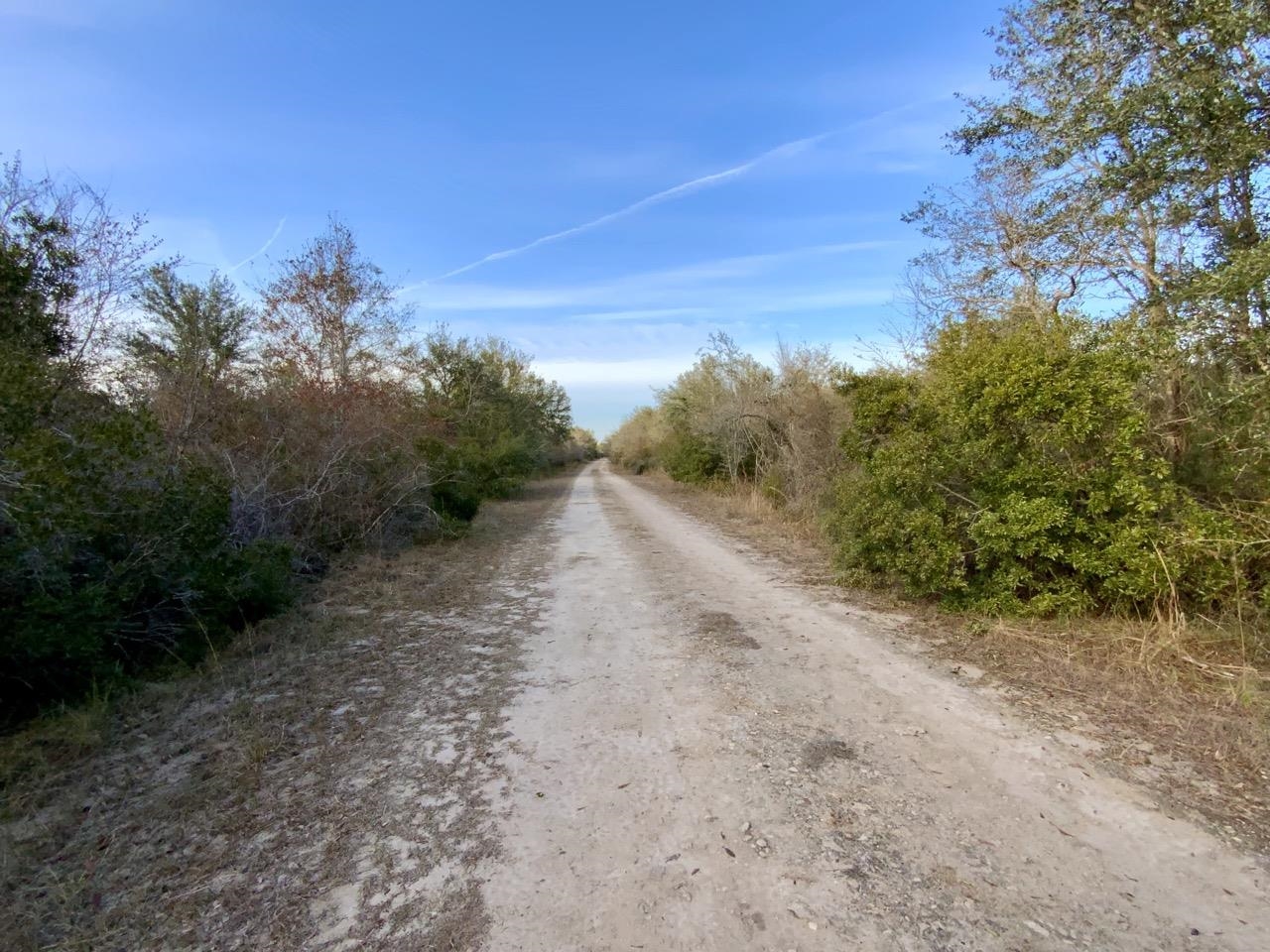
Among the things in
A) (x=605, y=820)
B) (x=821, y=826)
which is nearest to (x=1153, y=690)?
(x=821, y=826)

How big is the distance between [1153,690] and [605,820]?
4050 mm

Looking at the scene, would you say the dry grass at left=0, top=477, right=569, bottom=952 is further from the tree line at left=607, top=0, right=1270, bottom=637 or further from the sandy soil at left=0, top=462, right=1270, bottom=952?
the tree line at left=607, top=0, right=1270, bottom=637

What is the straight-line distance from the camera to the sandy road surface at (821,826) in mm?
2346

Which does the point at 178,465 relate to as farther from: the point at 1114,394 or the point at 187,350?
the point at 1114,394

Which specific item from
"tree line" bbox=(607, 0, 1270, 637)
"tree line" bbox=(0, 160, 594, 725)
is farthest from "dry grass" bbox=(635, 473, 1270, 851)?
"tree line" bbox=(0, 160, 594, 725)

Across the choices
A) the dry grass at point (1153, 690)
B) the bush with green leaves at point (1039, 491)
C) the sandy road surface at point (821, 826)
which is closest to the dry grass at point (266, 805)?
the sandy road surface at point (821, 826)

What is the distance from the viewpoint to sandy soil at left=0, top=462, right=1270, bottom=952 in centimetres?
238

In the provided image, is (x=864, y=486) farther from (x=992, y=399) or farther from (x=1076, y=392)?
(x=1076, y=392)

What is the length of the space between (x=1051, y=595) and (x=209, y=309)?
1355 centimetres

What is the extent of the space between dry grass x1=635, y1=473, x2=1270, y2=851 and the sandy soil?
0.85 ft

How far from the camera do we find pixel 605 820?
303 cm

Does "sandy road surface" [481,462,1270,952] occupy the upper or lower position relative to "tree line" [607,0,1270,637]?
lower

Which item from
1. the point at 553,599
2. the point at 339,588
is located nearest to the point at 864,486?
the point at 553,599

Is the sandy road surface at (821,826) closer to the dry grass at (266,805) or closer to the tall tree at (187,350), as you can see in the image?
the dry grass at (266,805)
